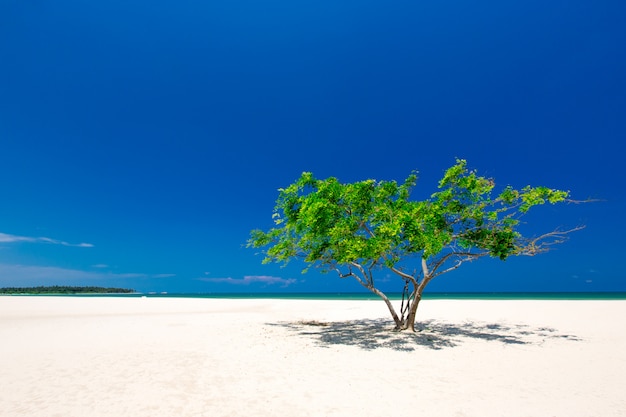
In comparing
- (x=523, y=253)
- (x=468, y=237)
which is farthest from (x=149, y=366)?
(x=523, y=253)

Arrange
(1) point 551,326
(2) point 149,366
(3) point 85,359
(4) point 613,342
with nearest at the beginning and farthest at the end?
(2) point 149,366 → (3) point 85,359 → (4) point 613,342 → (1) point 551,326

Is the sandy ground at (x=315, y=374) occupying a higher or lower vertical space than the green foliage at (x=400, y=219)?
lower

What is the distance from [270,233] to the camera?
18531mm

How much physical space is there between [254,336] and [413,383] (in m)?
9.82

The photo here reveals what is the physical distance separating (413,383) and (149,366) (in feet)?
24.9

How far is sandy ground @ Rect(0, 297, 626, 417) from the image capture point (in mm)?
7035

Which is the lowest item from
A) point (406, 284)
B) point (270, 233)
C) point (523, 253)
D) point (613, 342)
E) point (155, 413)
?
point (155, 413)

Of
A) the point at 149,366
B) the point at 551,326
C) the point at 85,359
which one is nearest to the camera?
the point at 149,366

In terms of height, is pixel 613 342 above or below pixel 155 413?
above

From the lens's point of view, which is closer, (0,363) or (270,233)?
(0,363)

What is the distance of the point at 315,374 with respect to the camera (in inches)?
375

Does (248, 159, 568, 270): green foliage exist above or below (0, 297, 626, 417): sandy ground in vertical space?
above

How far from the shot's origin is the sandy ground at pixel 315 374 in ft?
23.1

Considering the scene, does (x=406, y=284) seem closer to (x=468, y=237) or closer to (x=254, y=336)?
(x=468, y=237)
